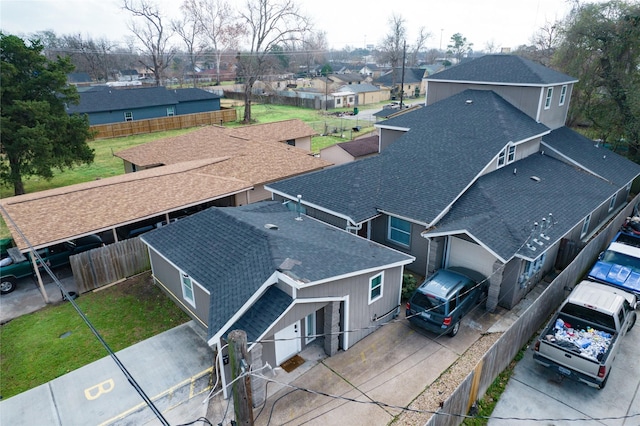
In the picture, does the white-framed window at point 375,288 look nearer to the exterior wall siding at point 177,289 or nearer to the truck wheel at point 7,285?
the exterior wall siding at point 177,289

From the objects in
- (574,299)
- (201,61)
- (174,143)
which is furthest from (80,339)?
(201,61)

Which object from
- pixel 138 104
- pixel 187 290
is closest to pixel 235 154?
pixel 187 290

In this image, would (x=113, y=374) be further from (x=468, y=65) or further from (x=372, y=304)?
(x=468, y=65)

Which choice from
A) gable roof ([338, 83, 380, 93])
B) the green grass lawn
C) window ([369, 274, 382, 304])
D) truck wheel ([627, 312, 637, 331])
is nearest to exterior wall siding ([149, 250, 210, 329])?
the green grass lawn

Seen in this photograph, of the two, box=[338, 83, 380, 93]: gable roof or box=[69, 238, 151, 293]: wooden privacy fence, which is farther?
box=[338, 83, 380, 93]: gable roof

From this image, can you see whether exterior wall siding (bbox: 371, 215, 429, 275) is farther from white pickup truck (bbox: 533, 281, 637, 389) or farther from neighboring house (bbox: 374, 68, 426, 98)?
neighboring house (bbox: 374, 68, 426, 98)

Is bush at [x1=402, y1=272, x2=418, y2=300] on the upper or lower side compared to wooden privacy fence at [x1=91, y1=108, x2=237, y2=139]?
lower

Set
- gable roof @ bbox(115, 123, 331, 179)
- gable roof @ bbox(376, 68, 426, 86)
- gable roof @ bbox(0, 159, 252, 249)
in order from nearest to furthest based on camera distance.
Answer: gable roof @ bbox(0, 159, 252, 249) < gable roof @ bbox(115, 123, 331, 179) < gable roof @ bbox(376, 68, 426, 86)
